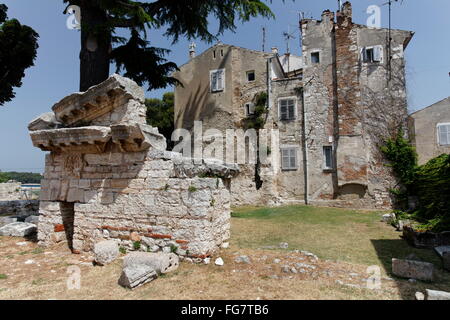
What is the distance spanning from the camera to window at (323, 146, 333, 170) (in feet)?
49.2

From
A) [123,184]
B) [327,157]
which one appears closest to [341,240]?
[123,184]

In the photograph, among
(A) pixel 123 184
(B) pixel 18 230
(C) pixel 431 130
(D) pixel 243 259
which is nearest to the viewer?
(D) pixel 243 259

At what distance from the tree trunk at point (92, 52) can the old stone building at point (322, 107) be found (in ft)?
30.1

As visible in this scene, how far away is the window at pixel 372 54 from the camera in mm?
14344

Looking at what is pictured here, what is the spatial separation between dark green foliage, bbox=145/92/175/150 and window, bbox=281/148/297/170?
36.2 ft

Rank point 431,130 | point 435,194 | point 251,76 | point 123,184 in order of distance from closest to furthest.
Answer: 1. point 123,184
2. point 435,194
3. point 431,130
4. point 251,76

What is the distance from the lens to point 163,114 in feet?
81.2

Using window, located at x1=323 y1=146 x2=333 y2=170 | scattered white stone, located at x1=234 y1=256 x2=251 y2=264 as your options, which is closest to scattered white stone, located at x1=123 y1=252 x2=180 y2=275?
scattered white stone, located at x1=234 y1=256 x2=251 y2=264

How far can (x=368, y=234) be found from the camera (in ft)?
25.1

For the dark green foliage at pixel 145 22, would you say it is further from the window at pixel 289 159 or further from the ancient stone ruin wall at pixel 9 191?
the ancient stone ruin wall at pixel 9 191

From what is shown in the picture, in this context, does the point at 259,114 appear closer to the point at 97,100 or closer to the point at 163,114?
the point at 163,114

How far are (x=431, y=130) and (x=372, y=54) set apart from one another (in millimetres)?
5197

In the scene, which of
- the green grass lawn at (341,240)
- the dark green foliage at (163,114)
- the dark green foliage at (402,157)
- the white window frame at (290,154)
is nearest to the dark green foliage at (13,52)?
the dark green foliage at (163,114)
